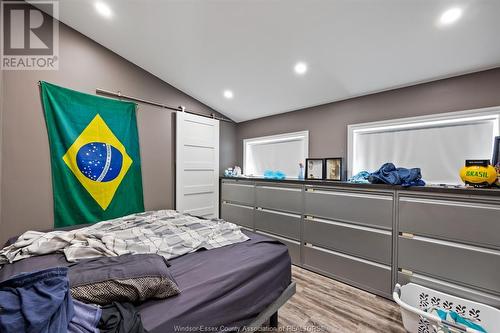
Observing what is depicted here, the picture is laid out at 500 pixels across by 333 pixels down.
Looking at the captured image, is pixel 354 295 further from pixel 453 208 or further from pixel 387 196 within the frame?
pixel 453 208

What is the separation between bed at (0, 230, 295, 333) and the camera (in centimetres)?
92

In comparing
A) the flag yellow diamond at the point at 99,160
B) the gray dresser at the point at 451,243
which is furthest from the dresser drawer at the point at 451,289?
the flag yellow diamond at the point at 99,160

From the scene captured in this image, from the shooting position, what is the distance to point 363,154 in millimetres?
2611

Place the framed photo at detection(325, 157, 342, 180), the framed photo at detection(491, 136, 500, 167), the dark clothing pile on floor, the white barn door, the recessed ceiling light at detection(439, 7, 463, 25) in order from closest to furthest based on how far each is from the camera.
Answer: the dark clothing pile on floor, the recessed ceiling light at detection(439, 7, 463, 25), the framed photo at detection(491, 136, 500, 167), the framed photo at detection(325, 157, 342, 180), the white barn door

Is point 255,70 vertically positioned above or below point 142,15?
below

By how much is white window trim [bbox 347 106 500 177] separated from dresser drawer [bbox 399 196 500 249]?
0.82 meters

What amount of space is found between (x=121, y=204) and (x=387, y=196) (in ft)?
9.70

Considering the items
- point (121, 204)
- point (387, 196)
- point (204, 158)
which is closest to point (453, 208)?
point (387, 196)

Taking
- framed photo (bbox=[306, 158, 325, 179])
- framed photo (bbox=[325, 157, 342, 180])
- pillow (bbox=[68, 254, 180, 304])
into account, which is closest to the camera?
pillow (bbox=[68, 254, 180, 304])

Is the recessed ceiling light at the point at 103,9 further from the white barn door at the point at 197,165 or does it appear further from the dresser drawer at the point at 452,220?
the dresser drawer at the point at 452,220

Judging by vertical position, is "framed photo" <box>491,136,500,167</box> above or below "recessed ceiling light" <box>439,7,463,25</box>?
below

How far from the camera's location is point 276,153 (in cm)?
354

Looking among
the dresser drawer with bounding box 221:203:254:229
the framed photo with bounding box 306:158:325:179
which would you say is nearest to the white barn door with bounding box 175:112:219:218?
the dresser drawer with bounding box 221:203:254:229

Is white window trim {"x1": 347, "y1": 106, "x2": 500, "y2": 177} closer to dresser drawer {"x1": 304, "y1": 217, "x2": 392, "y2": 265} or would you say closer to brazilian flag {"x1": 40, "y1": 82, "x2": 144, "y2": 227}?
dresser drawer {"x1": 304, "y1": 217, "x2": 392, "y2": 265}
